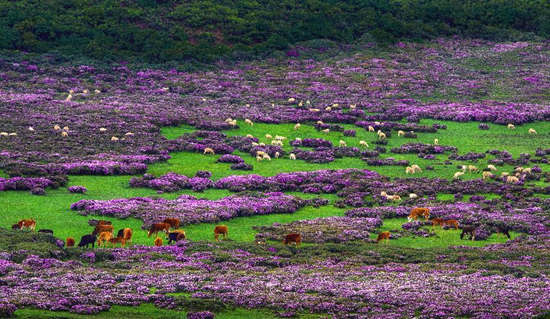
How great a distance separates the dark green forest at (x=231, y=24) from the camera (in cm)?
8538

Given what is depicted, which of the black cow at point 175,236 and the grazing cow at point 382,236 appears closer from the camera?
the black cow at point 175,236

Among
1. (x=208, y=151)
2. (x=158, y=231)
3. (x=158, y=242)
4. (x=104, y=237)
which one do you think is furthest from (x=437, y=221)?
(x=208, y=151)

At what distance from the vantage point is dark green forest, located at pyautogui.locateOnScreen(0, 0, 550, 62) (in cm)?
8538

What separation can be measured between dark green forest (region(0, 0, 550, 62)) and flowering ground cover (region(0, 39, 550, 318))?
387 centimetres

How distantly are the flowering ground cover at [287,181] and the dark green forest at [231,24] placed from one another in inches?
152

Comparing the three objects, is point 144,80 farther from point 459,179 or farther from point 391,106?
point 459,179

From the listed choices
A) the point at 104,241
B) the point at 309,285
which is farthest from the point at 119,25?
the point at 309,285

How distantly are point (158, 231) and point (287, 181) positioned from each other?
1348 cm

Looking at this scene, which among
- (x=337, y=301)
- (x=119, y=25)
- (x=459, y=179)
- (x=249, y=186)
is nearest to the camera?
(x=337, y=301)

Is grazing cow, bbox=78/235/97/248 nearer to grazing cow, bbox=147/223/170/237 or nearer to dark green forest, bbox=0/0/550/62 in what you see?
grazing cow, bbox=147/223/170/237

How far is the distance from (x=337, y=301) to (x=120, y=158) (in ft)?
97.4

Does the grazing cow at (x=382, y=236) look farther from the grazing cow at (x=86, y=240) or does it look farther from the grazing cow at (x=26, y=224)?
the grazing cow at (x=26, y=224)

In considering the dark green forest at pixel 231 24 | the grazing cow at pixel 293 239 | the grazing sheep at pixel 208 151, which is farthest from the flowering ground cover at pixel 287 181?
the dark green forest at pixel 231 24

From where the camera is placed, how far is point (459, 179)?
5091cm
